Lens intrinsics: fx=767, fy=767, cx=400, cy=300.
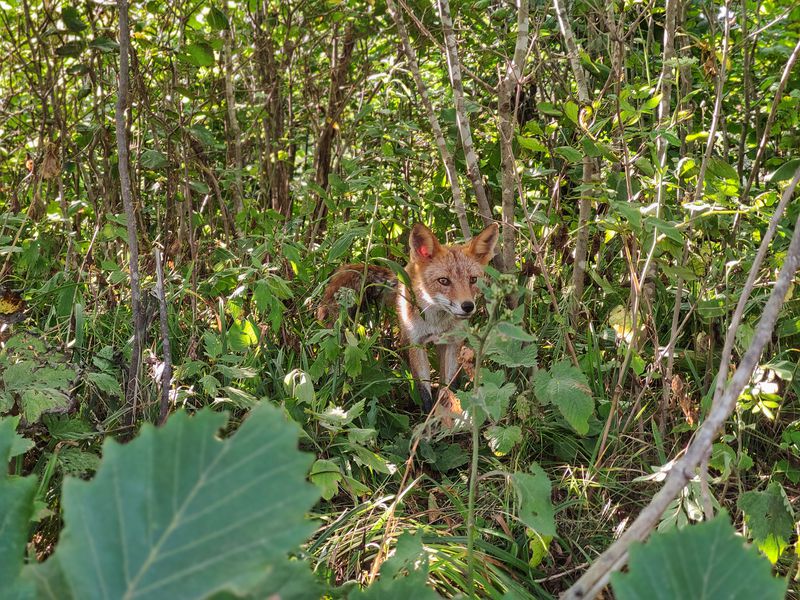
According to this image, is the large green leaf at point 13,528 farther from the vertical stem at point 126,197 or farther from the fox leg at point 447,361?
the fox leg at point 447,361

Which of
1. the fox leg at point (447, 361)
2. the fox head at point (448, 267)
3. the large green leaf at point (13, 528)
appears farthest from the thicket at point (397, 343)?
the fox head at point (448, 267)

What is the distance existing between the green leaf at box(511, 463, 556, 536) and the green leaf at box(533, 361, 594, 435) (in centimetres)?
73

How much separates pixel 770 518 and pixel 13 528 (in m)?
2.30

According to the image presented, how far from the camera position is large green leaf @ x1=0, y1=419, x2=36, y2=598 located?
719 millimetres

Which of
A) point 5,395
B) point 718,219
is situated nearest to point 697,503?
point 718,219

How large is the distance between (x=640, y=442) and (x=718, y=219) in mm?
1085

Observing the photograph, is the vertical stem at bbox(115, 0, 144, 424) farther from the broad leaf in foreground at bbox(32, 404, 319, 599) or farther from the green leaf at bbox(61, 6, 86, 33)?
the broad leaf in foreground at bbox(32, 404, 319, 599)

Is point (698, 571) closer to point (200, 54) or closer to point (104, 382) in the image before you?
point (104, 382)

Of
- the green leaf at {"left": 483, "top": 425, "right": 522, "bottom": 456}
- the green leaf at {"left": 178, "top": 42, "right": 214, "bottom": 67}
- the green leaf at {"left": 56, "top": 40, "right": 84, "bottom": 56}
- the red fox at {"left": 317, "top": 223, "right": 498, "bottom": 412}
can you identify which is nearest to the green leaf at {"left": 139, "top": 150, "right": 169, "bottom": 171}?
the green leaf at {"left": 178, "top": 42, "right": 214, "bottom": 67}

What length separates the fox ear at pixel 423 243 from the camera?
4660 millimetres

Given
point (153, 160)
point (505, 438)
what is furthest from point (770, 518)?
point (153, 160)

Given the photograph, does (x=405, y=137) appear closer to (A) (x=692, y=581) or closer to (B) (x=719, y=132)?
(B) (x=719, y=132)

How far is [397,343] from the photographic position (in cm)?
495

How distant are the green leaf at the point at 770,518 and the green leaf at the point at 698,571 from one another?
1.84m
